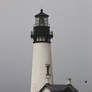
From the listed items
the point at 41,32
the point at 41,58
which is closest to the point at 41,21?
the point at 41,32

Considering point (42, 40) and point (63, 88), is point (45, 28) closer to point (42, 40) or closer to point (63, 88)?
point (42, 40)

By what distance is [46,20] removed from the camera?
60.4 ft

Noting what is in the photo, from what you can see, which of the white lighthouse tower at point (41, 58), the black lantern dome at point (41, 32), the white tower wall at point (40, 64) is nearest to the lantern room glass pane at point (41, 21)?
the black lantern dome at point (41, 32)

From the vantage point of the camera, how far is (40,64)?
1775 centimetres

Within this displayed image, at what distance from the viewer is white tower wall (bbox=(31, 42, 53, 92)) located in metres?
17.6

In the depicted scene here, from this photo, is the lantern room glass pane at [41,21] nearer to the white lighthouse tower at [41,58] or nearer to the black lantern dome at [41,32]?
the black lantern dome at [41,32]

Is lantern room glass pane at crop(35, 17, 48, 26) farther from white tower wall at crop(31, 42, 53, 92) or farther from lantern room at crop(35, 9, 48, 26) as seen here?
white tower wall at crop(31, 42, 53, 92)

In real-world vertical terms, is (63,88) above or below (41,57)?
below

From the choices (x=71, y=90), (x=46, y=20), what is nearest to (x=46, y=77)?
(x=71, y=90)

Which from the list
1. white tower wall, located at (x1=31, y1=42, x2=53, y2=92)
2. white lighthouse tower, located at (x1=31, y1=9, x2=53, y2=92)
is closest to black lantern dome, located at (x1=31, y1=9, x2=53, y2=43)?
white lighthouse tower, located at (x1=31, y1=9, x2=53, y2=92)

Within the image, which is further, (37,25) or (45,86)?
(37,25)

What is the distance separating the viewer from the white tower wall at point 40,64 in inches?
692

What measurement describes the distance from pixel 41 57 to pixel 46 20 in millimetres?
2003

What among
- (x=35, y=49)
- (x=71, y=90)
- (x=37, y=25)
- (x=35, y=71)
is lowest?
(x=71, y=90)
